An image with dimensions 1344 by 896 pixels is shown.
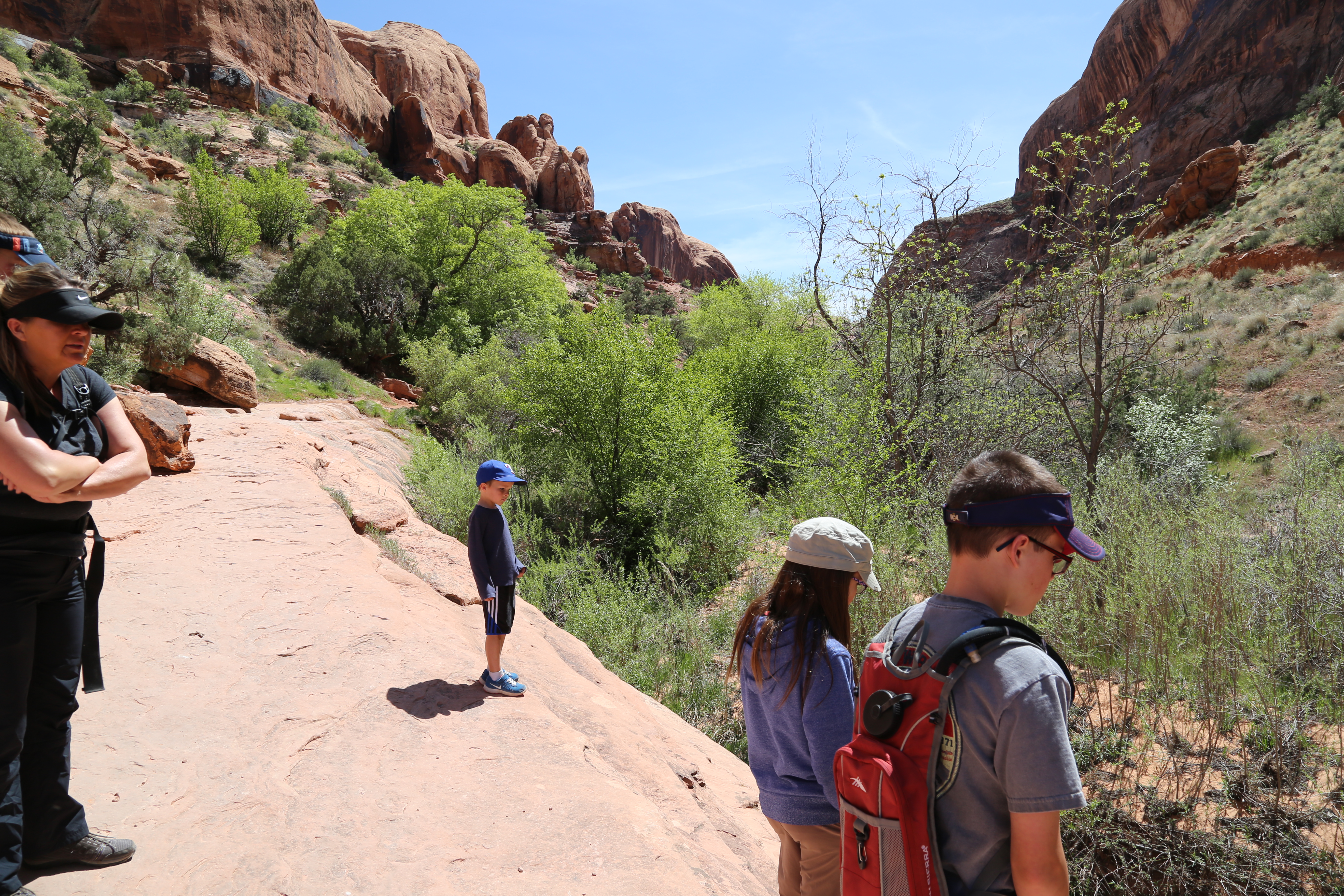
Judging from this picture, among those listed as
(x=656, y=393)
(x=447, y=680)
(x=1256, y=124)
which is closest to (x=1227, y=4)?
(x=1256, y=124)

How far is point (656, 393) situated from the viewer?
12.3 m

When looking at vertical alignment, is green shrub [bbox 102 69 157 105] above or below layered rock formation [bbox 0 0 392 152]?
below

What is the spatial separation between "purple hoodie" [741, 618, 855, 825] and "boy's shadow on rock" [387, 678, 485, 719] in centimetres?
250

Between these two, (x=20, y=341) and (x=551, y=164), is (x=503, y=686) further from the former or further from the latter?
(x=551, y=164)

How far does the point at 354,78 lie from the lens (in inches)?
2174

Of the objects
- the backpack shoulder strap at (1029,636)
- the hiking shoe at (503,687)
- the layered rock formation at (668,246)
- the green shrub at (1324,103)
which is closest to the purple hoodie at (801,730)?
the backpack shoulder strap at (1029,636)

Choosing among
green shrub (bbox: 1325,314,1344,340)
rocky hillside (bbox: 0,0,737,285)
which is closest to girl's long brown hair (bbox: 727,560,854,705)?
green shrub (bbox: 1325,314,1344,340)

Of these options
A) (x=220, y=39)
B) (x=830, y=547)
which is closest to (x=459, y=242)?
(x=830, y=547)

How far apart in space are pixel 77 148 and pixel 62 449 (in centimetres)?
2820

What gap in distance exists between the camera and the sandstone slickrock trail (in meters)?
2.52

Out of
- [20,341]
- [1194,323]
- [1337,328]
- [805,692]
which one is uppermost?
[1194,323]

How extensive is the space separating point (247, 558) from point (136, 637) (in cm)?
152

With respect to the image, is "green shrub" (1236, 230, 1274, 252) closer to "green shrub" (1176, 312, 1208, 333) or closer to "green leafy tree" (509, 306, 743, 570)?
"green shrub" (1176, 312, 1208, 333)

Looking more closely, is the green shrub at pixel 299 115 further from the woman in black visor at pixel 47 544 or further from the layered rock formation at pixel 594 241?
the woman in black visor at pixel 47 544
